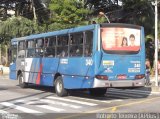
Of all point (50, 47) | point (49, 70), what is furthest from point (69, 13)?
point (49, 70)

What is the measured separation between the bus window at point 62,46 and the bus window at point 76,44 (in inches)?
22.3

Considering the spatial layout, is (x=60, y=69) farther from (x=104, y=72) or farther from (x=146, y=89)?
(x=146, y=89)

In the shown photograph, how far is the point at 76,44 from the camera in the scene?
1884 cm

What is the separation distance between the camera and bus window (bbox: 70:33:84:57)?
18484 millimetres

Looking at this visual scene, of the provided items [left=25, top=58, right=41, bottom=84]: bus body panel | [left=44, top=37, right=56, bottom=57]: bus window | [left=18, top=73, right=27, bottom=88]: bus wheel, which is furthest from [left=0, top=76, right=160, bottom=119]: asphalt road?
[left=18, top=73, right=27, bottom=88]: bus wheel

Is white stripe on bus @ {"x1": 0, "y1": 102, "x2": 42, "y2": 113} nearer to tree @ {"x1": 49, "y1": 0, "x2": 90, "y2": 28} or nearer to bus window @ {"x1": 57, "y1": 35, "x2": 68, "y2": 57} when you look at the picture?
bus window @ {"x1": 57, "y1": 35, "x2": 68, "y2": 57}

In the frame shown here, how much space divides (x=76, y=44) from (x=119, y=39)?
6.67ft

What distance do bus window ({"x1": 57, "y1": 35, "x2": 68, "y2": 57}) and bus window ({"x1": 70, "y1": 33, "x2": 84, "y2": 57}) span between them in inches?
22.3

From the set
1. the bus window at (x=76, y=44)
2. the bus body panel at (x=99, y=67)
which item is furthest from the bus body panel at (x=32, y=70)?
the bus window at (x=76, y=44)

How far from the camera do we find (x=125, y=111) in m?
14.3

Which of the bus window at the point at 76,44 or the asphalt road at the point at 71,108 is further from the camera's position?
the bus window at the point at 76,44

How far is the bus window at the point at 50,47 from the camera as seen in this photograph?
21.2 meters

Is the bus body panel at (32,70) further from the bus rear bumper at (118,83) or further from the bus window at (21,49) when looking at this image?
the bus rear bumper at (118,83)

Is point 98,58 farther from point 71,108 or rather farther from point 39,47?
point 39,47
